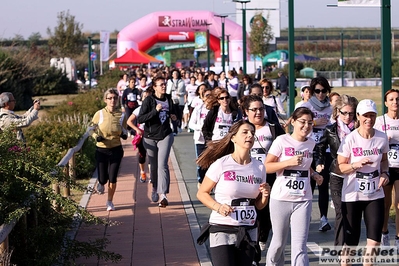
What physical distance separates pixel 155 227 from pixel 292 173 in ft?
11.2

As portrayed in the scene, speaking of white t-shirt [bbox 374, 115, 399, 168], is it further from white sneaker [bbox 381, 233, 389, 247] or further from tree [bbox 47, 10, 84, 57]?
tree [bbox 47, 10, 84, 57]

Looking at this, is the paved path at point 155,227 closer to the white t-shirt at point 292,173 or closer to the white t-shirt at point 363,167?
the white t-shirt at point 363,167

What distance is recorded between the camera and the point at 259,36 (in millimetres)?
63938

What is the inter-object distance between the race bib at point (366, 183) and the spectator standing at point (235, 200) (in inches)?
56.7

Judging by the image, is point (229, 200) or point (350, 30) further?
point (350, 30)

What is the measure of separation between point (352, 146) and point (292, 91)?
38.2ft

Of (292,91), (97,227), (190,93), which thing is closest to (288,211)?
(97,227)

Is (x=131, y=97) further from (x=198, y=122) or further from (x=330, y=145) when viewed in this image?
(x=330, y=145)

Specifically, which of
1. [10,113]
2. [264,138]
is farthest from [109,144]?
[264,138]

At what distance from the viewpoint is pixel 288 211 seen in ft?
23.2

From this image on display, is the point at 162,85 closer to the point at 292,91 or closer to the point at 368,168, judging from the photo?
the point at 368,168

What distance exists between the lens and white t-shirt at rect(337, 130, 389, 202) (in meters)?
7.41

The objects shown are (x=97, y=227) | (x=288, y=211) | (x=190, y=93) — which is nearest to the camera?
(x=288, y=211)

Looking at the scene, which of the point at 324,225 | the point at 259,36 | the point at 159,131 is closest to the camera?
the point at 324,225
